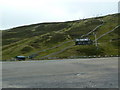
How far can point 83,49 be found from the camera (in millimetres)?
144625

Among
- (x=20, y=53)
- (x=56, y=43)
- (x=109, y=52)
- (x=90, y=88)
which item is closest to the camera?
(x=90, y=88)

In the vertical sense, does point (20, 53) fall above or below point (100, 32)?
below

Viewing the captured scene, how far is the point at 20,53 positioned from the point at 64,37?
1801 inches

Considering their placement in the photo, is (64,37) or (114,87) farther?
(64,37)

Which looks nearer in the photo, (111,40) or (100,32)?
(111,40)

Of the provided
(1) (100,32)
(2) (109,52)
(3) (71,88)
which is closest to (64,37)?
(1) (100,32)

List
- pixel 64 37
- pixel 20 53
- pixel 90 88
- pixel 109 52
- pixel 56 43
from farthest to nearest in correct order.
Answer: pixel 64 37
pixel 56 43
pixel 20 53
pixel 109 52
pixel 90 88

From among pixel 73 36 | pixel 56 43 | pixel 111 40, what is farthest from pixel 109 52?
pixel 73 36

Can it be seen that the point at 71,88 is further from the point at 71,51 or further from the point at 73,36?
the point at 73,36

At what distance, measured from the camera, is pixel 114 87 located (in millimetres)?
33781

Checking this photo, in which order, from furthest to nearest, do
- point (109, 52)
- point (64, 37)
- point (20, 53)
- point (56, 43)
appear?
point (64, 37)
point (56, 43)
point (20, 53)
point (109, 52)

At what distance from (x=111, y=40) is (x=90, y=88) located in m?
137

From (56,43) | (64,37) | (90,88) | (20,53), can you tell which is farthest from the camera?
(64,37)

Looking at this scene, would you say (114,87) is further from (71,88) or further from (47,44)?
(47,44)
